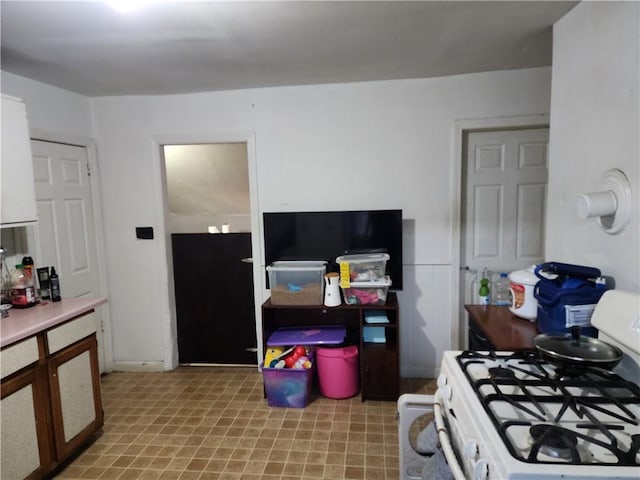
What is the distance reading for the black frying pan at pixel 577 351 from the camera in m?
1.21

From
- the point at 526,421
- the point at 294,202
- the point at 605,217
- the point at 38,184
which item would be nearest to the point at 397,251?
the point at 294,202

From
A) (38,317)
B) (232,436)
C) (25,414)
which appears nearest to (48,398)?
(25,414)

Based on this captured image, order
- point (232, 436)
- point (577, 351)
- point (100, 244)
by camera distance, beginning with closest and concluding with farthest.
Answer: point (577, 351) < point (232, 436) < point (100, 244)

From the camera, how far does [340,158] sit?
10.1 ft

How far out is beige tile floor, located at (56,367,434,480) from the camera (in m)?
2.16

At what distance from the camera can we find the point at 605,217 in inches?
63.2

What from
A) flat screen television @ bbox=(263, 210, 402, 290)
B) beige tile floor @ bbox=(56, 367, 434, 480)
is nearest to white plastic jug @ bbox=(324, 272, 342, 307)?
flat screen television @ bbox=(263, 210, 402, 290)

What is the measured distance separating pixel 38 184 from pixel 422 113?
284cm

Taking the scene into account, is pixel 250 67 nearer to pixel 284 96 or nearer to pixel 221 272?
pixel 284 96

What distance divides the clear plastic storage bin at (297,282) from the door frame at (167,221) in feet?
1.18

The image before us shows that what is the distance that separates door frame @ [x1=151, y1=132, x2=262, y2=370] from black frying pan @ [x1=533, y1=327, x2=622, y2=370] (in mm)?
2304

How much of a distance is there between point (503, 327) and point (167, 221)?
272cm

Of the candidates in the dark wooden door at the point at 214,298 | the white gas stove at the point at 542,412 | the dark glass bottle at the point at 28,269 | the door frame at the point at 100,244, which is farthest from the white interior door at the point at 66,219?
the white gas stove at the point at 542,412

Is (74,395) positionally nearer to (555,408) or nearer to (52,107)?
(52,107)
